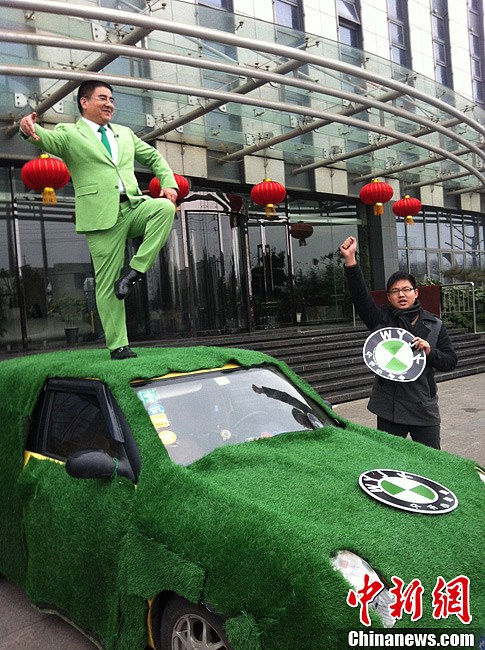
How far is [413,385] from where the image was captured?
3977mm

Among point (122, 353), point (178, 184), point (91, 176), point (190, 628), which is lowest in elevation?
point (190, 628)

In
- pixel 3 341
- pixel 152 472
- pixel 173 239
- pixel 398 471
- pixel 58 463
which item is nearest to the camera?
pixel 152 472

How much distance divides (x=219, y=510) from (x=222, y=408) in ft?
2.82

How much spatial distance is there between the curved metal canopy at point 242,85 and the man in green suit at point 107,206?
12.0 feet

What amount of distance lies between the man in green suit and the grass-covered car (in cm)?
48

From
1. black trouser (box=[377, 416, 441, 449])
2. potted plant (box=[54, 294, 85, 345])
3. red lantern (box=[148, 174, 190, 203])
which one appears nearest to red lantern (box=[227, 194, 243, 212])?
red lantern (box=[148, 174, 190, 203])

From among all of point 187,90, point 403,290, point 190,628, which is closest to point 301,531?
point 190,628

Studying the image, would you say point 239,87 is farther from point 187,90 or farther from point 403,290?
point 403,290

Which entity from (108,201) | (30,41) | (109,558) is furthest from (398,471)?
(30,41)

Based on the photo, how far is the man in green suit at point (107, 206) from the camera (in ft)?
12.8

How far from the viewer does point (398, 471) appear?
2.75 meters

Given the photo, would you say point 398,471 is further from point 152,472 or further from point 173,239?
point 173,239

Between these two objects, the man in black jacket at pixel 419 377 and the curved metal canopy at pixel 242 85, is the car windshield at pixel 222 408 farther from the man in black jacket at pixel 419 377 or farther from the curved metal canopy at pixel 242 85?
the curved metal canopy at pixel 242 85

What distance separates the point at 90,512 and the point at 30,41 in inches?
260
